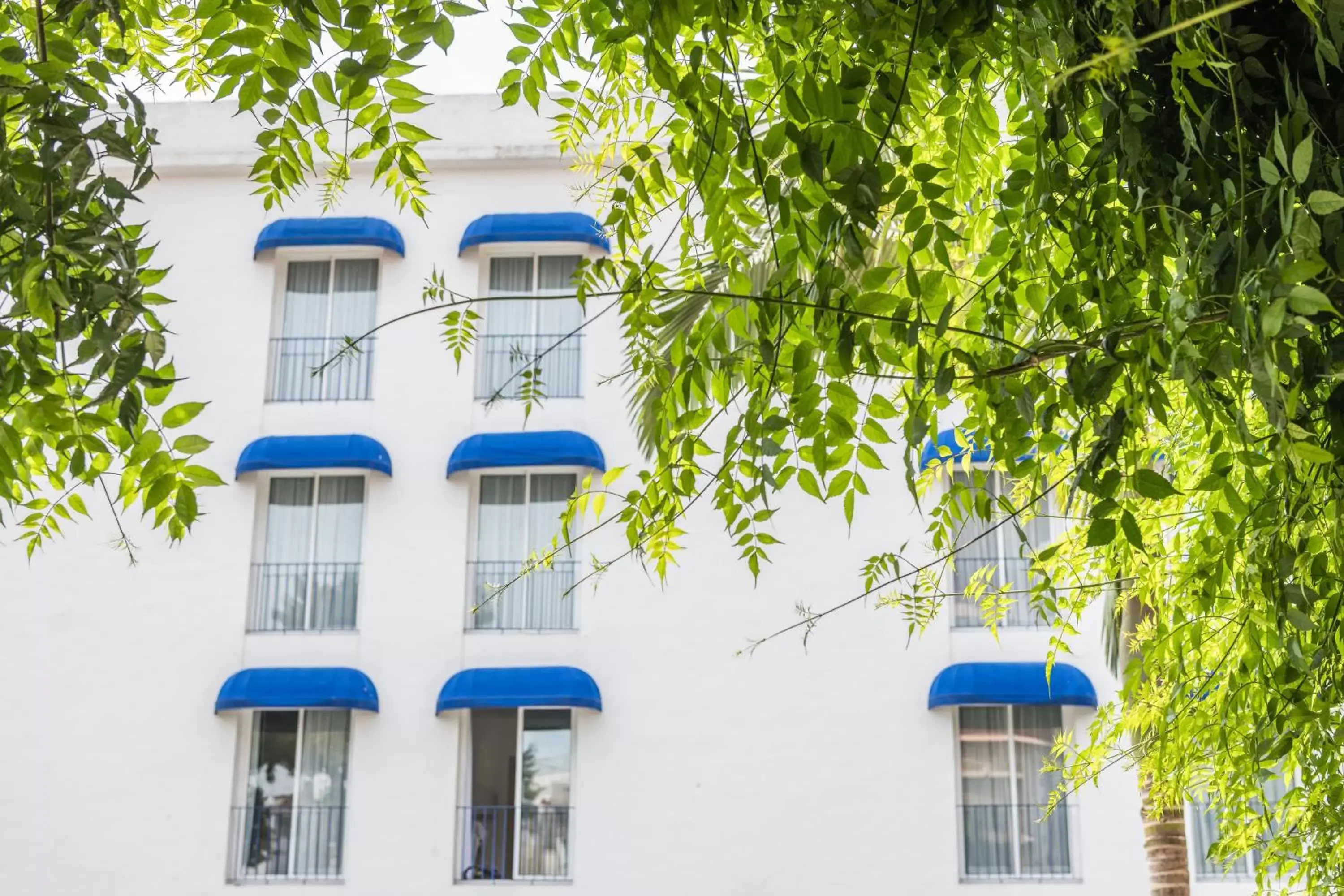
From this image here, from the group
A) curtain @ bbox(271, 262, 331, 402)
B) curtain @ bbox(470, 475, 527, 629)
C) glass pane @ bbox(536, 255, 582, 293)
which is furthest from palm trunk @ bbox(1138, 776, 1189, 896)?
curtain @ bbox(271, 262, 331, 402)

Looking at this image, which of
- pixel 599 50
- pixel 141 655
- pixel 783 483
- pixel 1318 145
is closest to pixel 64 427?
pixel 599 50

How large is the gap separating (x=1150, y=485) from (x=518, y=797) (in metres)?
9.97

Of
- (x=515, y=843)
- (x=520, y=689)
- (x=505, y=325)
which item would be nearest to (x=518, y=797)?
(x=515, y=843)

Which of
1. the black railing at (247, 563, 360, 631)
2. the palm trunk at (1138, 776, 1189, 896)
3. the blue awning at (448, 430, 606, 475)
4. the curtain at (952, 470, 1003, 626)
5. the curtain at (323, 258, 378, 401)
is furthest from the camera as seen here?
the curtain at (323, 258, 378, 401)

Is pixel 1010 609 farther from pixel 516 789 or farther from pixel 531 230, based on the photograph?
pixel 531 230

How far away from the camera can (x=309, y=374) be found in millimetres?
12148

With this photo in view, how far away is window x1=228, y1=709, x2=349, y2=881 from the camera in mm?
11016

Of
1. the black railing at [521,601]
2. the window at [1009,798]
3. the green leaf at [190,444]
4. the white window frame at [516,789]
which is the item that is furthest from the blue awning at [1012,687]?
the green leaf at [190,444]

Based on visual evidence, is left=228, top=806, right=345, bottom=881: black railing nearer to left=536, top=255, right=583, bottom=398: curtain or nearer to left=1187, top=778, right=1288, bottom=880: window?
left=536, top=255, right=583, bottom=398: curtain

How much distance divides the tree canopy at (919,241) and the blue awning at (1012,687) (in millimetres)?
7986

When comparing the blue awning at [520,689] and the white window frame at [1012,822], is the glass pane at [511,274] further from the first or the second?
the white window frame at [1012,822]

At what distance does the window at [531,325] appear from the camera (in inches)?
473

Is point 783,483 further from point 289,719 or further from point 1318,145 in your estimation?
point 289,719

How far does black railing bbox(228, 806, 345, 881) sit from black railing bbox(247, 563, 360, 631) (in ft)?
4.97
